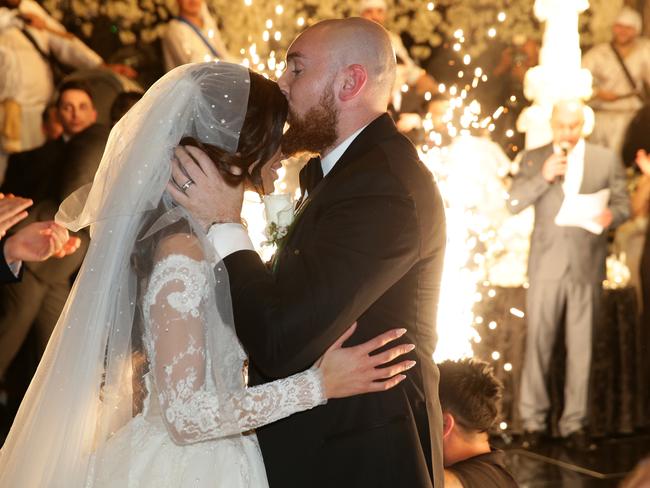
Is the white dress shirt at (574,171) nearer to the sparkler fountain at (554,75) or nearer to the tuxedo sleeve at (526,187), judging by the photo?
the tuxedo sleeve at (526,187)

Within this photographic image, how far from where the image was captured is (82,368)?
94.6 inches

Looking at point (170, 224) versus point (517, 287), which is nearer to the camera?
point (170, 224)

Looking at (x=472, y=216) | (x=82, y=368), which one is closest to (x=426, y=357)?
(x=82, y=368)

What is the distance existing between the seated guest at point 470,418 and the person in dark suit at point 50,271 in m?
2.87

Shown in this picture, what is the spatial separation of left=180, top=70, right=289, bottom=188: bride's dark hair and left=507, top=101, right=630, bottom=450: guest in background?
3.81 metres

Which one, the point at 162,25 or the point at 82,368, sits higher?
the point at 162,25

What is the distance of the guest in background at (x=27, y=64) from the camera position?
6.98 metres

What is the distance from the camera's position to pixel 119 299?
2.38 meters

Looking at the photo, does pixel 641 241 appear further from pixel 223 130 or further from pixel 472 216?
pixel 223 130

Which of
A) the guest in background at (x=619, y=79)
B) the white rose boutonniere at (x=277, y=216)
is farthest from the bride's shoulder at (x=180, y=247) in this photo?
the guest in background at (x=619, y=79)

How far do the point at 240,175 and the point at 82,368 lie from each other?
1.85 feet

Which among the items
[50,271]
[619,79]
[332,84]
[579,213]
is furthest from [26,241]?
[619,79]

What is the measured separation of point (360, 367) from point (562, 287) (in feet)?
13.0

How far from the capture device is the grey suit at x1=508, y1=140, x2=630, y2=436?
6.05 m
